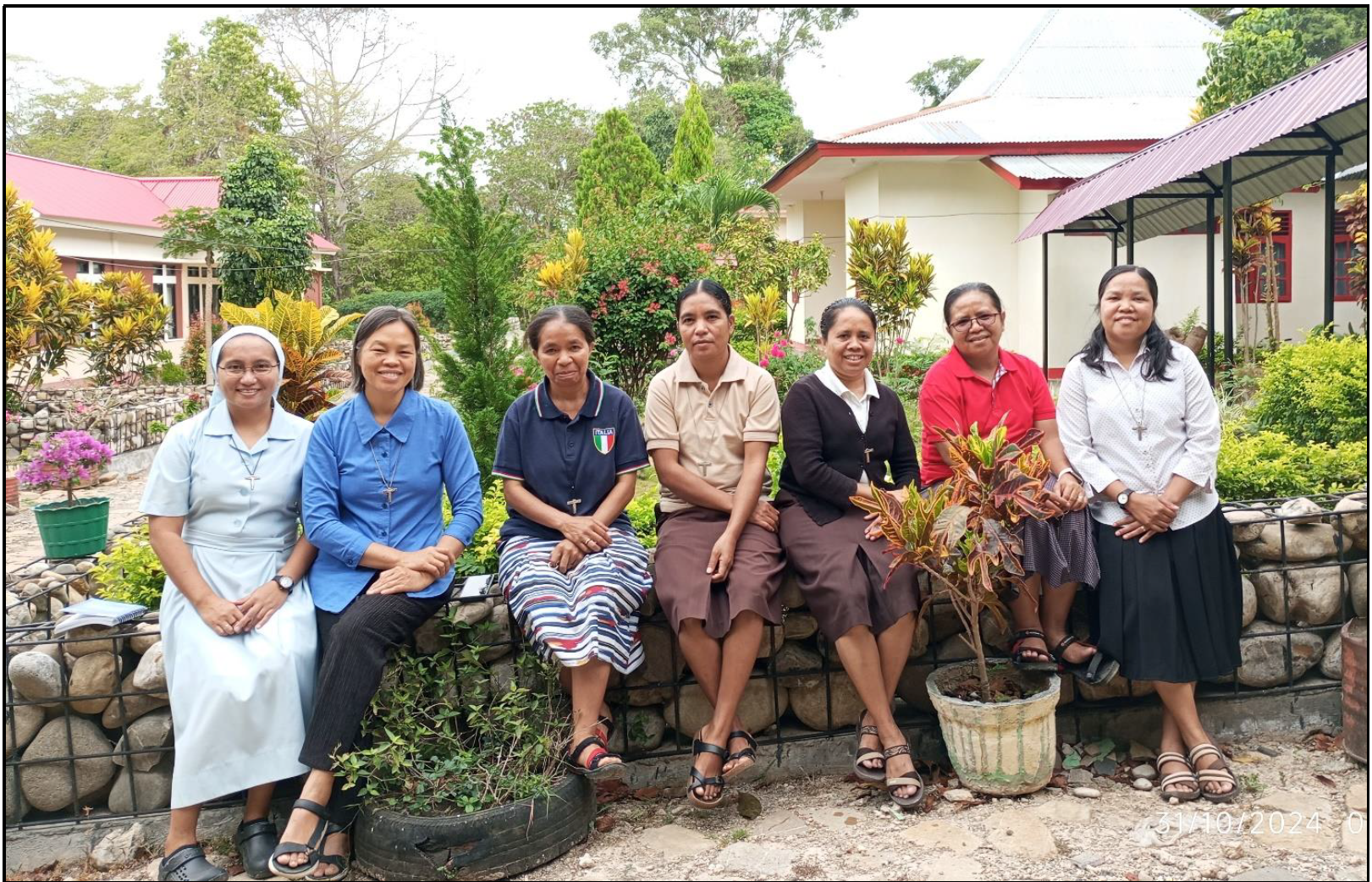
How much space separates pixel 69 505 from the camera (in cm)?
698

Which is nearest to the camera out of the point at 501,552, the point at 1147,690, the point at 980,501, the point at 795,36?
the point at 980,501

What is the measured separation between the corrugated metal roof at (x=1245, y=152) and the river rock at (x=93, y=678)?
7.13 metres

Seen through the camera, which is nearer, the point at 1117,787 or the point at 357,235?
the point at 1117,787

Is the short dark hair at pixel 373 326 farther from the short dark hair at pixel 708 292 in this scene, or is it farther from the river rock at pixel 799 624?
the river rock at pixel 799 624

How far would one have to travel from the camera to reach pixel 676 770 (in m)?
3.58

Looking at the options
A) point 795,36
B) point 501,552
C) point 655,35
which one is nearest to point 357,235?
point 655,35

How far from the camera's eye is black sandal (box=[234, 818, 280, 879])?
2.97 m

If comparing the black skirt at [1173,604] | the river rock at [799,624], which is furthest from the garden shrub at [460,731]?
the black skirt at [1173,604]

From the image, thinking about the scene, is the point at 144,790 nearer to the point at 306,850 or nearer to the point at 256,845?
the point at 256,845

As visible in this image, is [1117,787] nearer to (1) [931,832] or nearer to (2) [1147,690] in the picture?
(2) [1147,690]

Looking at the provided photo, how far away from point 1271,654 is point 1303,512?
552mm

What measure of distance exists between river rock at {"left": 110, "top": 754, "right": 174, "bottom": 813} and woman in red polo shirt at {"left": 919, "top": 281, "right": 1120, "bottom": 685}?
2.82 meters

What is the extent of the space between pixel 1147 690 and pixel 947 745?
3.11ft

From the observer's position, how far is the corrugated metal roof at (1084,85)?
1460cm
